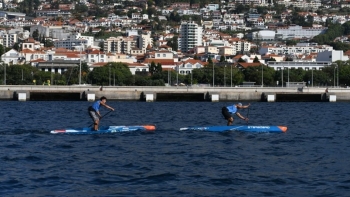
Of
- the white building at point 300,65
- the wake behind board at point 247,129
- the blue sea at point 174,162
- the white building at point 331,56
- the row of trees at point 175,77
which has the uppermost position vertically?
the white building at point 331,56

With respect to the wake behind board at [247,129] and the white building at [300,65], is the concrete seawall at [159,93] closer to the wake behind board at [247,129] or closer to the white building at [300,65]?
the wake behind board at [247,129]

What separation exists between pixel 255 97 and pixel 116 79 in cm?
4120

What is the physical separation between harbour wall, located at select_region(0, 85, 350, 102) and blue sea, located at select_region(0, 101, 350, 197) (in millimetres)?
34020

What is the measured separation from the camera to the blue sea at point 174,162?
81.5 ft

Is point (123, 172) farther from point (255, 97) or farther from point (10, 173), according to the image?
point (255, 97)

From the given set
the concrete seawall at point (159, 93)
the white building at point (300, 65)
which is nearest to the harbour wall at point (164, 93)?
the concrete seawall at point (159, 93)

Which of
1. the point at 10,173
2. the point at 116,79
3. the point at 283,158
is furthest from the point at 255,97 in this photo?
the point at 10,173

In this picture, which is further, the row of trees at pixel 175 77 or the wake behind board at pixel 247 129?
the row of trees at pixel 175 77

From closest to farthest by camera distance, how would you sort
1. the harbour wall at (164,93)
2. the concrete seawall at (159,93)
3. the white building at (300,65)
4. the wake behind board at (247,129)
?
the wake behind board at (247,129)
the harbour wall at (164,93)
the concrete seawall at (159,93)
the white building at (300,65)

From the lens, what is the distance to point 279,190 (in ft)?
81.1

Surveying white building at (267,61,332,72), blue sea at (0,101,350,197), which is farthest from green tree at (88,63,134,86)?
blue sea at (0,101,350,197)

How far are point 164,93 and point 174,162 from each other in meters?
51.0

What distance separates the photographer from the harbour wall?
78.8 meters

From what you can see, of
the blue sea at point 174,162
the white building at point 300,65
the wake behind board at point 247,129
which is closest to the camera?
the blue sea at point 174,162
